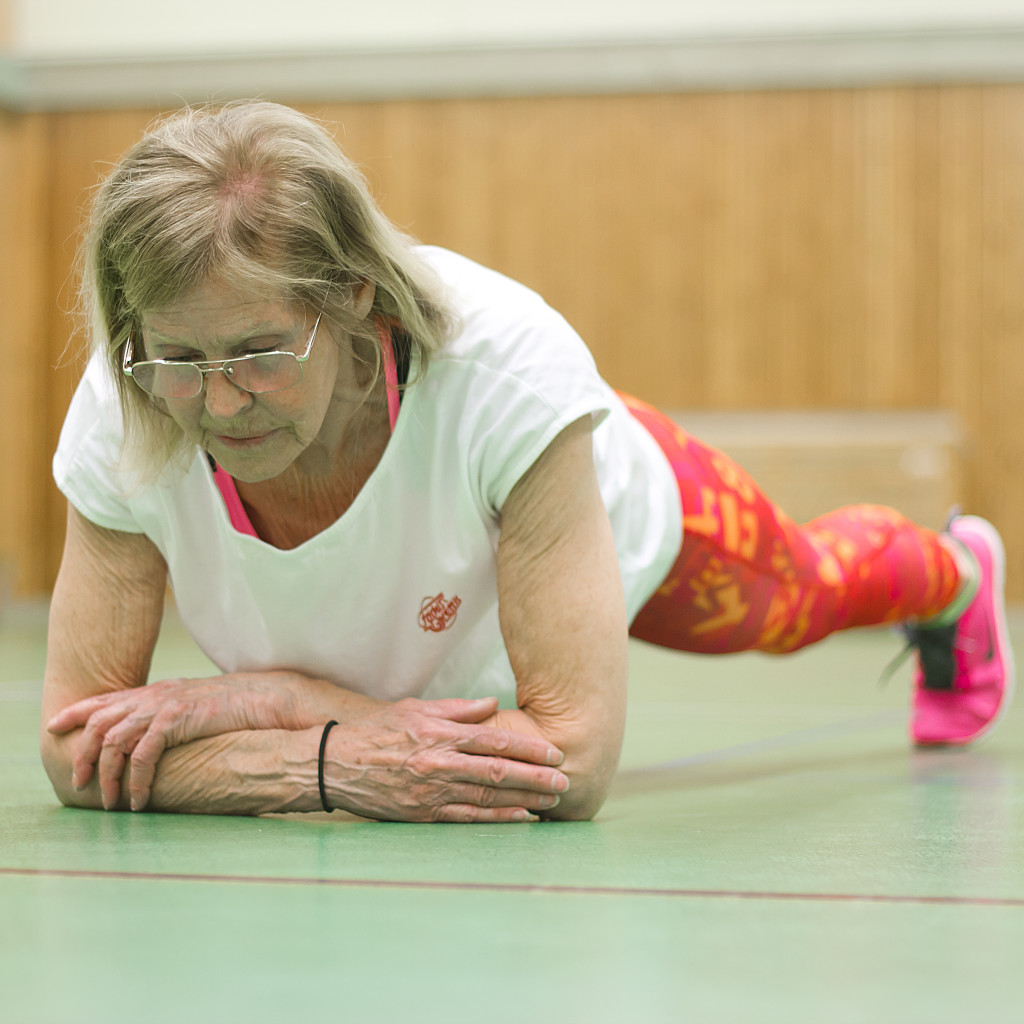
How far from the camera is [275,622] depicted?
60.4 inches

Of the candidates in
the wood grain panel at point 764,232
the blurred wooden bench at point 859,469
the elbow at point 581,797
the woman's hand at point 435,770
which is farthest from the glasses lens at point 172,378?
the wood grain panel at point 764,232

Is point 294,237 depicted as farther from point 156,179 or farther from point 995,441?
point 995,441

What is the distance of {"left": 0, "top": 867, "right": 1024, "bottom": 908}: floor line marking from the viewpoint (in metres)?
1.08

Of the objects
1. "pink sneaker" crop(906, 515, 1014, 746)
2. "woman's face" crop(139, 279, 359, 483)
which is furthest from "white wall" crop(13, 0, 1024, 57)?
"woman's face" crop(139, 279, 359, 483)

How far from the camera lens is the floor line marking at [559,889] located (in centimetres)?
108

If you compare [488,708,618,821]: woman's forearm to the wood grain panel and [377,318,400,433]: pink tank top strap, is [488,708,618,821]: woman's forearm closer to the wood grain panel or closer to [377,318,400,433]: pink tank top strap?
[377,318,400,433]: pink tank top strap

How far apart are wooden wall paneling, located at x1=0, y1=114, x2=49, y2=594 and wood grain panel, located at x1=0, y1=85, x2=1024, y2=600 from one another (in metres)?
0.61

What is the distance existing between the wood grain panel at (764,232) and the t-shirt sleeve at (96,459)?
5075 mm

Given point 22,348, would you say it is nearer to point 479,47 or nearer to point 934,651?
point 479,47

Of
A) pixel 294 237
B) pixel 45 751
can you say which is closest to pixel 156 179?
pixel 294 237

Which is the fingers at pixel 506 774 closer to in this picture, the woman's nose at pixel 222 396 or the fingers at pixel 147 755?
the fingers at pixel 147 755

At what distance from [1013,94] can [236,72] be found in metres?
3.43

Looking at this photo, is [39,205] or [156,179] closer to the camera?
[156,179]

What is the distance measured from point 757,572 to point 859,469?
12.6 feet
